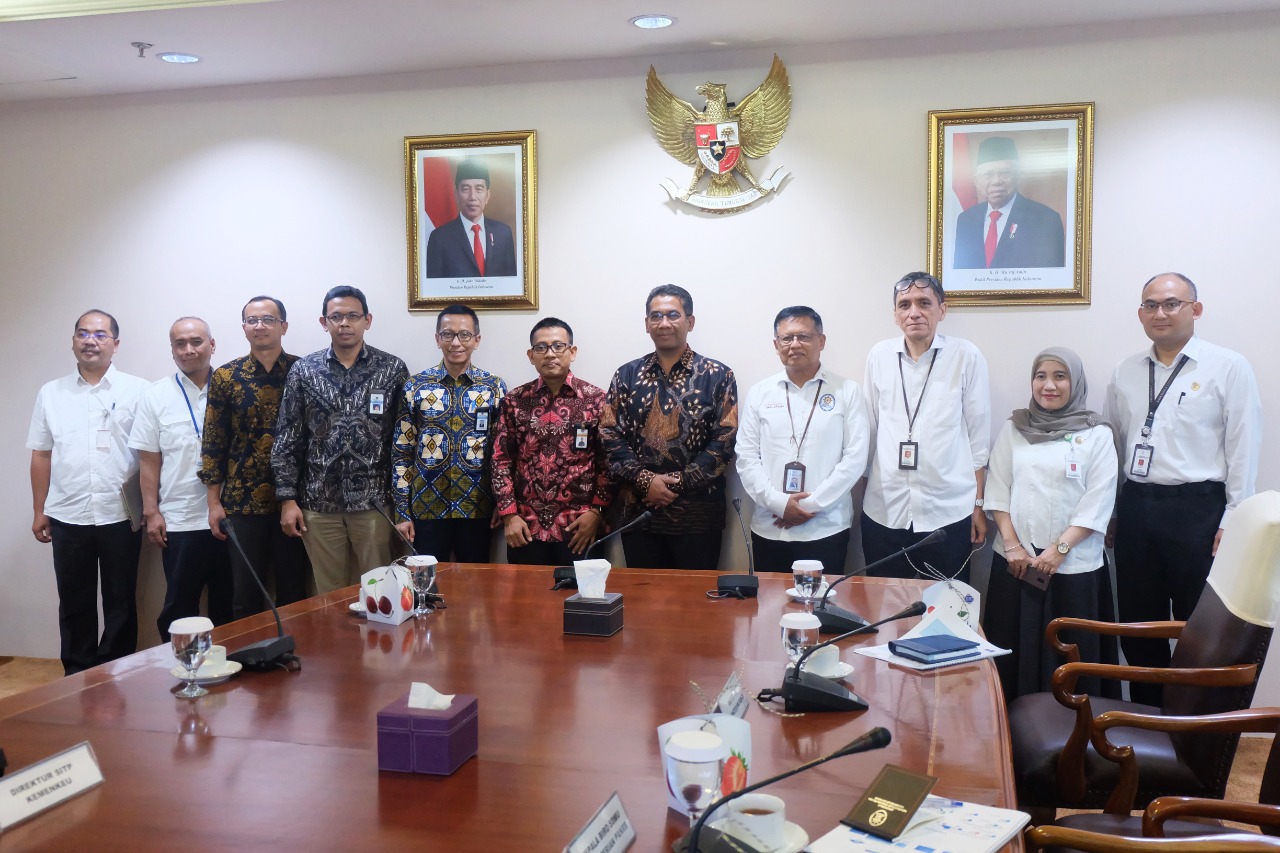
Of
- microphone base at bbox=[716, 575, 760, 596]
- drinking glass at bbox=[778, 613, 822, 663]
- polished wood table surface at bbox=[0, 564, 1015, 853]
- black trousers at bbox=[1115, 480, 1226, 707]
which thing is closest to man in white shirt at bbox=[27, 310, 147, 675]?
polished wood table surface at bbox=[0, 564, 1015, 853]

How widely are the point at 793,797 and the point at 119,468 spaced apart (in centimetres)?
444

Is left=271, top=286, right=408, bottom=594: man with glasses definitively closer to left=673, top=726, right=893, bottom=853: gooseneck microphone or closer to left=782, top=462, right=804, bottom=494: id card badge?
left=782, top=462, right=804, bottom=494: id card badge

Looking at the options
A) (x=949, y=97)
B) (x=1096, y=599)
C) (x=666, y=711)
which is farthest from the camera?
(x=949, y=97)

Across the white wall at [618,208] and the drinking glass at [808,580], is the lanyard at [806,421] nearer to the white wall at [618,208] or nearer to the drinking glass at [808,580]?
the white wall at [618,208]

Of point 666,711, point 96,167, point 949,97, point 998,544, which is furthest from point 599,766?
point 96,167

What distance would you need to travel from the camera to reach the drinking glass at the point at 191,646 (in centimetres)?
189

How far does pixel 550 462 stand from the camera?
4.18m

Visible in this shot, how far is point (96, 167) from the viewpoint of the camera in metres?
5.13

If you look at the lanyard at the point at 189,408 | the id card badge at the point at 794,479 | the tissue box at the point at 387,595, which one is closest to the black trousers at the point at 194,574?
the lanyard at the point at 189,408

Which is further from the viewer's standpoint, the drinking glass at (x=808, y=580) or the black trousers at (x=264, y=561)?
the black trousers at (x=264, y=561)

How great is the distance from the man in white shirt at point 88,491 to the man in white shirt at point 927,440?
3.72 meters

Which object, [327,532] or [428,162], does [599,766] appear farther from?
[428,162]

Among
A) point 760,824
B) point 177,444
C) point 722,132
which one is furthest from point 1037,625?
point 177,444

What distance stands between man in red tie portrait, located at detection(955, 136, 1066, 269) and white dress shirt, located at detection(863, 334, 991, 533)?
1.62 ft
